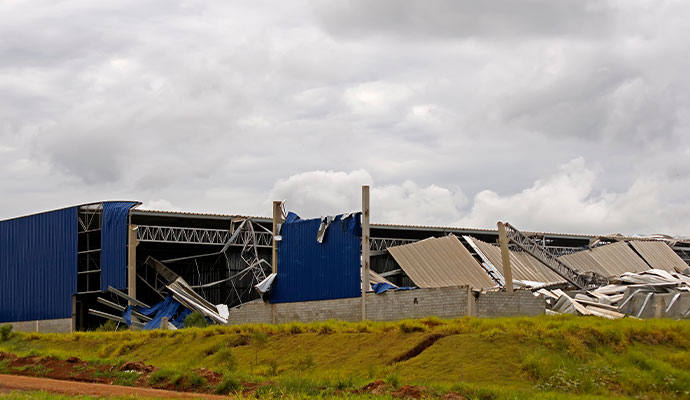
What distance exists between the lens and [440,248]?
5825cm

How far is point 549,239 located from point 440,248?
22183 millimetres

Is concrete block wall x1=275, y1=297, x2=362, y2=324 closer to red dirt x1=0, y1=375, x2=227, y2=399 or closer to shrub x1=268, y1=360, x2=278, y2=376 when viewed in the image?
shrub x1=268, y1=360, x2=278, y2=376

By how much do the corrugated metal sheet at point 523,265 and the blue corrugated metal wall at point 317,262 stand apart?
13266 millimetres

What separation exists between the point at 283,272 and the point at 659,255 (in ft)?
126

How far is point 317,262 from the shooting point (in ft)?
172

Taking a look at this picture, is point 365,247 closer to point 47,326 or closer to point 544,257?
point 544,257

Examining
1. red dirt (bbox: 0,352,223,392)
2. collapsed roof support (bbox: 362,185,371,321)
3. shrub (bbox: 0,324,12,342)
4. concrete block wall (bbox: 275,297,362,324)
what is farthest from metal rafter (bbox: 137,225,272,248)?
red dirt (bbox: 0,352,223,392)

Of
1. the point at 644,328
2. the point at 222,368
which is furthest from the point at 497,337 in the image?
the point at 222,368

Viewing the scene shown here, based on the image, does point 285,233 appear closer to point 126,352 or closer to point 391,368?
point 126,352

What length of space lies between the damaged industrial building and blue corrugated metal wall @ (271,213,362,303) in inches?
3.4

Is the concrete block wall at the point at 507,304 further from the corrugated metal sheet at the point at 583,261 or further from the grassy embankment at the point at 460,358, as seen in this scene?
the corrugated metal sheet at the point at 583,261

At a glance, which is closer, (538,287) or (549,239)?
(538,287)

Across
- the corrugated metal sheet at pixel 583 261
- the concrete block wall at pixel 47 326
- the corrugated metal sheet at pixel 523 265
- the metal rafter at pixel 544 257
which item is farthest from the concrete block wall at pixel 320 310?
the corrugated metal sheet at pixel 583 261

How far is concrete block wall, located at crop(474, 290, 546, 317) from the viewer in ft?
139
